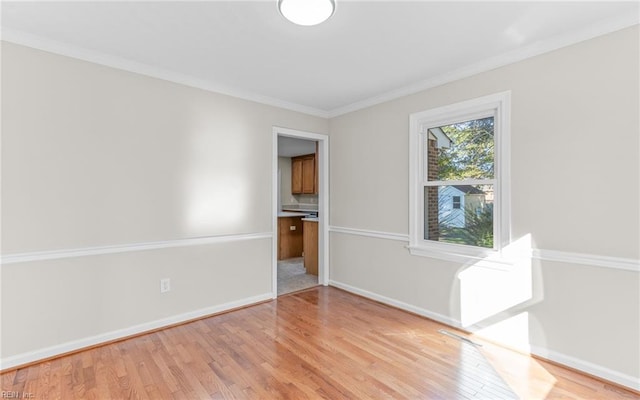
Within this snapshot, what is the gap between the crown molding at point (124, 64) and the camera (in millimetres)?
2270

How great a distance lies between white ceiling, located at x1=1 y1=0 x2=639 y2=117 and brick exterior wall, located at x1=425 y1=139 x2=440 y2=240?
0.69 metres

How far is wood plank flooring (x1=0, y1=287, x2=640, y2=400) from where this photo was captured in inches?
77.6

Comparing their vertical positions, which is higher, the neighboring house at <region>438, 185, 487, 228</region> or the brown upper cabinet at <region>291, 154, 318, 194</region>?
the brown upper cabinet at <region>291, 154, 318, 194</region>

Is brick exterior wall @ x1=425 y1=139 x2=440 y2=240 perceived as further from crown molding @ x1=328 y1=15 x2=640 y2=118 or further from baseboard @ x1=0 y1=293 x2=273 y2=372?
baseboard @ x1=0 y1=293 x2=273 y2=372

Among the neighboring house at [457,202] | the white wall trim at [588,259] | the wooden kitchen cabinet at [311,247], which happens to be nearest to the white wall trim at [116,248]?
the wooden kitchen cabinet at [311,247]

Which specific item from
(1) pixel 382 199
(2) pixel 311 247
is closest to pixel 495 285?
(1) pixel 382 199

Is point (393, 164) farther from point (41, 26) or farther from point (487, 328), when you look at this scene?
point (41, 26)

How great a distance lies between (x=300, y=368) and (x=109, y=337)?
174 centimetres

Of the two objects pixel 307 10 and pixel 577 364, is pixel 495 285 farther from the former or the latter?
pixel 307 10

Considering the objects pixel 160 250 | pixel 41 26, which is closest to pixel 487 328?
pixel 160 250

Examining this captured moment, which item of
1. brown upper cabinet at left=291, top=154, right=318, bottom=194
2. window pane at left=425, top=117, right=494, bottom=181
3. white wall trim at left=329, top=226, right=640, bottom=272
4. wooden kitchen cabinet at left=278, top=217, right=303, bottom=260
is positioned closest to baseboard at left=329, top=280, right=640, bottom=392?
white wall trim at left=329, top=226, right=640, bottom=272

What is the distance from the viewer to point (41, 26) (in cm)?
217

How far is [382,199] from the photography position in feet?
11.9

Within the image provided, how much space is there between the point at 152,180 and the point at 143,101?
2.43 ft
